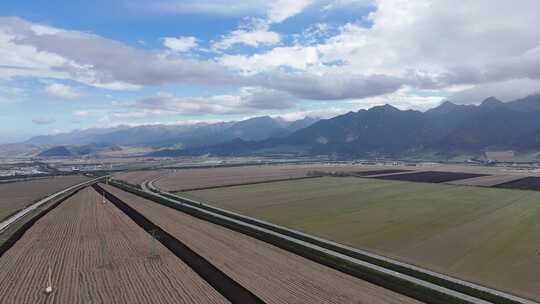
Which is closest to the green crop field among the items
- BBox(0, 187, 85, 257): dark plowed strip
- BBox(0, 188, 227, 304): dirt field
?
BBox(0, 188, 227, 304): dirt field

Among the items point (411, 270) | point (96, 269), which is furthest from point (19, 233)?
point (411, 270)

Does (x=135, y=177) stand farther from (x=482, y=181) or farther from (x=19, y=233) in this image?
(x=482, y=181)

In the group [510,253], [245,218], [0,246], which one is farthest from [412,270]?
[0,246]

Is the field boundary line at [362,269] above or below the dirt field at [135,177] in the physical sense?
below

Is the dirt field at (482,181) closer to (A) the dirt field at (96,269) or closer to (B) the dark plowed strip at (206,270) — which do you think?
(B) the dark plowed strip at (206,270)

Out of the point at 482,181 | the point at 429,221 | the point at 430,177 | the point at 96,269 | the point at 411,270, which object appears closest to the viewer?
the point at 411,270

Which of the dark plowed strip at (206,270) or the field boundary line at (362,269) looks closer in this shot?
the field boundary line at (362,269)

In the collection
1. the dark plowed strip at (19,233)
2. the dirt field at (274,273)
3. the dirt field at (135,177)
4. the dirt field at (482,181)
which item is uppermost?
the dirt field at (135,177)

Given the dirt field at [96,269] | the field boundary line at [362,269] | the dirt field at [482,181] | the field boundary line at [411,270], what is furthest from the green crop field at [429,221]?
the dirt field at [96,269]
